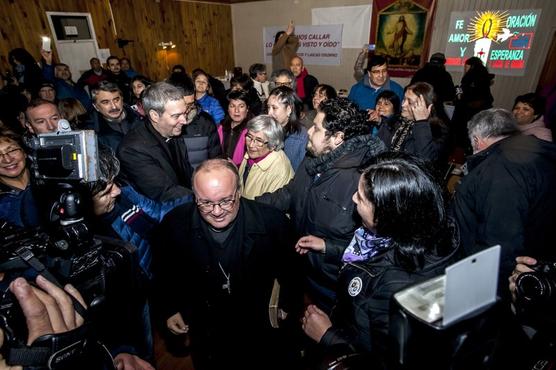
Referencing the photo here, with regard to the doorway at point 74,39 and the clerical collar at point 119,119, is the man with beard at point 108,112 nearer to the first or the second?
the clerical collar at point 119,119

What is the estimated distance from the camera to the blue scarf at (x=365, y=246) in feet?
4.22

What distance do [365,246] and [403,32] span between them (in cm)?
804

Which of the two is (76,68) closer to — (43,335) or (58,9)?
(58,9)

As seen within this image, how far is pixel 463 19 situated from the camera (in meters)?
6.74

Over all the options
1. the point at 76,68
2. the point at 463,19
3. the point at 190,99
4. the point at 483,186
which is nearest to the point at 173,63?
the point at 76,68

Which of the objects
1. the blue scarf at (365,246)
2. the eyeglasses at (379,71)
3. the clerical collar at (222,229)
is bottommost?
the clerical collar at (222,229)

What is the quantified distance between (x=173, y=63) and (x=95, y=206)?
880cm

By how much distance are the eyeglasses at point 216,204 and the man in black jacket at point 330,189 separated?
618 mm

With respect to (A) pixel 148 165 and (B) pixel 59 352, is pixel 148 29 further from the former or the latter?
(B) pixel 59 352

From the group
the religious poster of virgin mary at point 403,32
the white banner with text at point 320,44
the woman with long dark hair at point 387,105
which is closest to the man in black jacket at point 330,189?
the woman with long dark hair at point 387,105

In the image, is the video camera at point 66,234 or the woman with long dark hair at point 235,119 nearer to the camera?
the video camera at point 66,234

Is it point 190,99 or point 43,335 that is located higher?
point 190,99

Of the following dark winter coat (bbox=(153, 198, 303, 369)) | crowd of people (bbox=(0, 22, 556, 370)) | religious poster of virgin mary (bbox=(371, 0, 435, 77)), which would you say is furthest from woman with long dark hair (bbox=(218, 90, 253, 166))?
religious poster of virgin mary (bbox=(371, 0, 435, 77))

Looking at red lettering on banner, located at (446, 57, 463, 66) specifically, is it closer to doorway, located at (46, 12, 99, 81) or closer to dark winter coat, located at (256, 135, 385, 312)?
dark winter coat, located at (256, 135, 385, 312)
